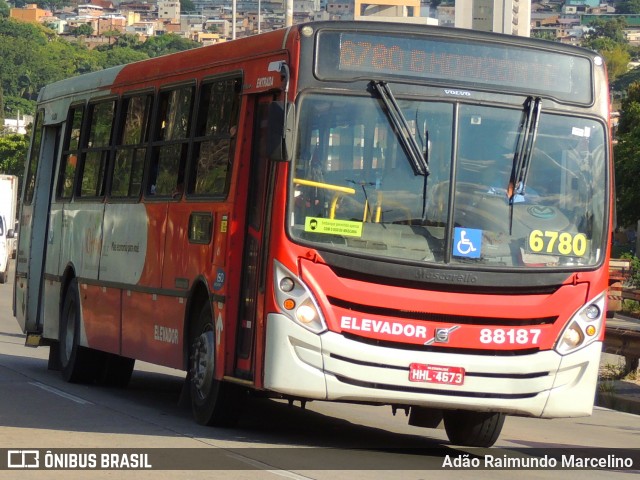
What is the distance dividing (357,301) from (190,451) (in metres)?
1.53

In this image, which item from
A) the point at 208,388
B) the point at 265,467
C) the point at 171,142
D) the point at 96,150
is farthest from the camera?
the point at 96,150

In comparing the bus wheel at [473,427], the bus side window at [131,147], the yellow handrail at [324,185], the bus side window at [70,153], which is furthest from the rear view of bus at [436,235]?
the bus side window at [70,153]

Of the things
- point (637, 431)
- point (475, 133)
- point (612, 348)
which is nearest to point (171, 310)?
point (475, 133)

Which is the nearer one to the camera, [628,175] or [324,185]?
[324,185]

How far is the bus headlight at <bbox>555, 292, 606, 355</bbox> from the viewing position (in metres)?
10.8

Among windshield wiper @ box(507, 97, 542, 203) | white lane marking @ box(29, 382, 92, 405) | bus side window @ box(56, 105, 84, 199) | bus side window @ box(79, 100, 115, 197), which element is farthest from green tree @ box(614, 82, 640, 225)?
windshield wiper @ box(507, 97, 542, 203)

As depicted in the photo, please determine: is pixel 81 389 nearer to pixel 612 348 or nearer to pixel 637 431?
pixel 637 431

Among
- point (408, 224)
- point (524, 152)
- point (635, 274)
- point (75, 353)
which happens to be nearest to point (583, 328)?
point (524, 152)

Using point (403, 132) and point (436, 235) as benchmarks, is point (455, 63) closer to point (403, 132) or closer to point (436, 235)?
point (403, 132)

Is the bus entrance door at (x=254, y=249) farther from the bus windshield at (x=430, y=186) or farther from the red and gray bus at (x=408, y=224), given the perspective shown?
the bus windshield at (x=430, y=186)

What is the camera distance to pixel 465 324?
10.5 meters

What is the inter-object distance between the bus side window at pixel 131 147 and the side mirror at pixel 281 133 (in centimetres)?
361

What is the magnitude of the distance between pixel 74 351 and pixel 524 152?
22.1ft

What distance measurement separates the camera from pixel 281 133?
1041cm
